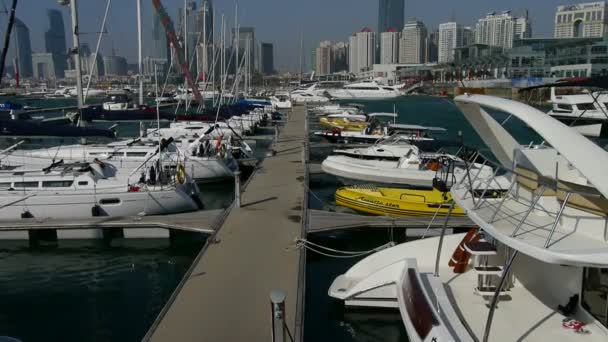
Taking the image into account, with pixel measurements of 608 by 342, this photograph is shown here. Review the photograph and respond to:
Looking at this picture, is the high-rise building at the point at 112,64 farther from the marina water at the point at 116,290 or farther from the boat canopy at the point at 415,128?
the marina water at the point at 116,290

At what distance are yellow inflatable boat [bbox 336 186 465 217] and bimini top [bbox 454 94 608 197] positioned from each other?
10.1 metres

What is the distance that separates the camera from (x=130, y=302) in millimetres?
12430

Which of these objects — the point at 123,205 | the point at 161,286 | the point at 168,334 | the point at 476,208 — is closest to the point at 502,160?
the point at 476,208

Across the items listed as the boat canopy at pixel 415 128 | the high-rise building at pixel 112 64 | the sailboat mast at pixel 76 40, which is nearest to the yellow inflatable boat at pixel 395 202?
the boat canopy at pixel 415 128

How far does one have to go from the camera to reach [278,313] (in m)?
6.77

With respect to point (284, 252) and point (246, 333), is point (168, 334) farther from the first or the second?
point (284, 252)

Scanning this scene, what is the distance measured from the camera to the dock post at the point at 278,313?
654 cm

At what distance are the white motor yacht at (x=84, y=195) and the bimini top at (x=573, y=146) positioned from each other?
1305 centimetres

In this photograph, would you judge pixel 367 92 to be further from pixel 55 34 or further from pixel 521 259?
pixel 55 34

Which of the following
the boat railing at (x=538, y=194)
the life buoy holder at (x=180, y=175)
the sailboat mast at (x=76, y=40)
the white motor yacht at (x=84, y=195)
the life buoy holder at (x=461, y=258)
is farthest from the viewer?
the sailboat mast at (x=76, y=40)

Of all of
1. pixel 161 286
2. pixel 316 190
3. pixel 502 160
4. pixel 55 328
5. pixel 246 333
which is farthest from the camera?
pixel 316 190

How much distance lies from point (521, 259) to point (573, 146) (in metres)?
3.43

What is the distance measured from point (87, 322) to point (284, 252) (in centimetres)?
477

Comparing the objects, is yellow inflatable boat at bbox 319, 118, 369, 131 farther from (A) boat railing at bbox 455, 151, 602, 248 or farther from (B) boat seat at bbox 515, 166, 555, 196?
(B) boat seat at bbox 515, 166, 555, 196
